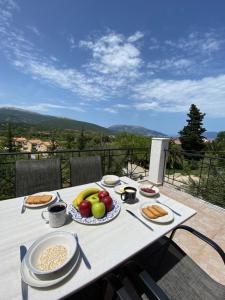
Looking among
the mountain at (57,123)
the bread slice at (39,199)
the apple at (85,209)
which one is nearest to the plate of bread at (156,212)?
the apple at (85,209)

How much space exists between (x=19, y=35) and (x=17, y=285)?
5465 mm

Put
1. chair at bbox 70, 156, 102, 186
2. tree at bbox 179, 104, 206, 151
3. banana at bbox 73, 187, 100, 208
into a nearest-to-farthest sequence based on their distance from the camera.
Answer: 1. banana at bbox 73, 187, 100, 208
2. chair at bbox 70, 156, 102, 186
3. tree at bbox 179, 104, 206, 151

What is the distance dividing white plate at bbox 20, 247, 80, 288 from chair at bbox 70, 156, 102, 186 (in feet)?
4.30

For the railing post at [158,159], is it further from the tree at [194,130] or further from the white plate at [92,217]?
the tree at [194,130]

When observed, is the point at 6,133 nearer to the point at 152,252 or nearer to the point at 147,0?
the point at 147,0

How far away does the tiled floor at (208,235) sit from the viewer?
1720 millimetres

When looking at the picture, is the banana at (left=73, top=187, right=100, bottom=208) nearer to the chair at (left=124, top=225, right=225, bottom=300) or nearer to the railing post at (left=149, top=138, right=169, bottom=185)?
the chair at (left=124, top=225, right=225, bottom=300)

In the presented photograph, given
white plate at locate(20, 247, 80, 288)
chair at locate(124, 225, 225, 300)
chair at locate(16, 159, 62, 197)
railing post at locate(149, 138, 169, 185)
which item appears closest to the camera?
white plate at locate(20, 247, 80, 288)

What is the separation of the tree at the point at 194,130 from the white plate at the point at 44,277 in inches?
960

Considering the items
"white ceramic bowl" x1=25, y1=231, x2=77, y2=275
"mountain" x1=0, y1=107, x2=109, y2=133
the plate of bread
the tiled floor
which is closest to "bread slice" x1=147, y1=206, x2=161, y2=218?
the plate of bread

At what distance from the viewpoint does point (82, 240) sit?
87 centimetres

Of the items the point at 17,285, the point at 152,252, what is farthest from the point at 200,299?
the point at 17,285

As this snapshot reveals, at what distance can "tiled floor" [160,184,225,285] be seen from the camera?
1.72 meters

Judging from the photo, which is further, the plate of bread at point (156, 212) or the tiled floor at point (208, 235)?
the tiled floor at point (208, 235)
